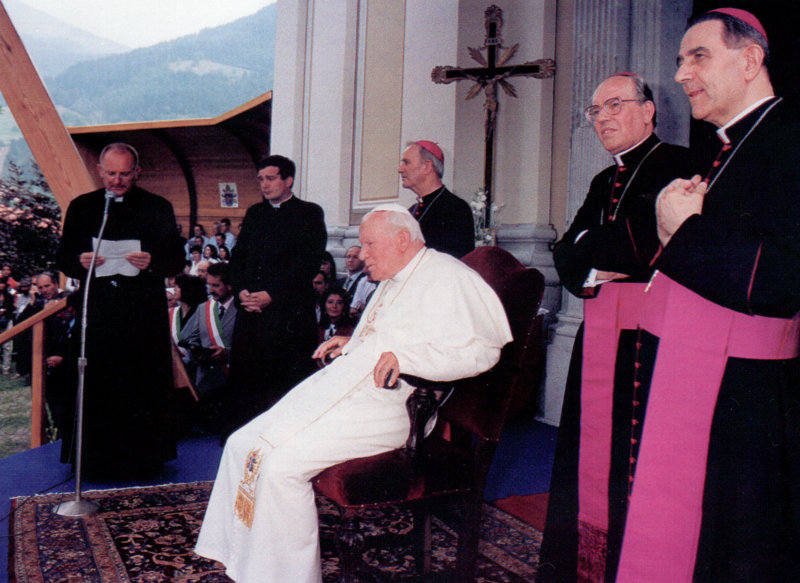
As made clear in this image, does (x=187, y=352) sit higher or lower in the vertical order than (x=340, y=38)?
lower

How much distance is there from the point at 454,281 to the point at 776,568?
1312 millimetres

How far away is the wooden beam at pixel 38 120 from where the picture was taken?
4.08 m

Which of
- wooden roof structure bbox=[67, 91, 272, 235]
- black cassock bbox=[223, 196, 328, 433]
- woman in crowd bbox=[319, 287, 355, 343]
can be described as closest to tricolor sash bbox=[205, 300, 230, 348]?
woman in crowd bbox=[319, 287, 355, 343]

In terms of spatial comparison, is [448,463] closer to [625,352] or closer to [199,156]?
[625,352]

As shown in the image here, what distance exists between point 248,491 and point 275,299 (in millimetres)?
2091

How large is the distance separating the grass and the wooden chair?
11.0ft

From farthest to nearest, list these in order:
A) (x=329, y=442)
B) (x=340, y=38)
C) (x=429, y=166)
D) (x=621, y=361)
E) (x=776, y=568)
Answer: (x=340, y=38) → (x=429, y=166) → (x=329, y=442) → (x=621, y=361) → (x=776, y=568)

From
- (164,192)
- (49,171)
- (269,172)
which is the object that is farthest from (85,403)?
(164,192)

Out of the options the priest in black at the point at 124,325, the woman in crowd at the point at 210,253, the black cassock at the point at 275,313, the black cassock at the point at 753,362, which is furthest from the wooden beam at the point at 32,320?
the woman in crowd at the point at 210,253

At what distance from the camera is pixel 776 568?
4.60 feet

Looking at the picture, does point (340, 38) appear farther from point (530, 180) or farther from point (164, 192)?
point (164, 192)

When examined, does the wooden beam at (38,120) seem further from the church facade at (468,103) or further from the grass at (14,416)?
the church facade at (468,103)

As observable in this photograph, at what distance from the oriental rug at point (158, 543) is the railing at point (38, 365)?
3.77 feet

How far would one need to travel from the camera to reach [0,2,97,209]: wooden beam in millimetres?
4078
